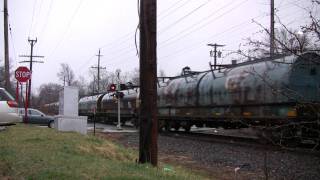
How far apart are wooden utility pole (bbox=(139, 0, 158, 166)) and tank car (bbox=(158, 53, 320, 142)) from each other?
11.7 feet

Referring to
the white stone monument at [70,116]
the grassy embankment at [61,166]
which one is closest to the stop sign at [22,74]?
the white stone monument at [70,116]

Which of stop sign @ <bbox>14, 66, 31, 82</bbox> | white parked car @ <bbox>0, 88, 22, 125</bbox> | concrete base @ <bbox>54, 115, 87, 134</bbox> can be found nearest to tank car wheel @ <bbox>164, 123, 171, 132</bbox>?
concrete base @ <bbox>54, 115, 87, 134</bbox>

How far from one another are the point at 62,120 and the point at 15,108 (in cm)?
550

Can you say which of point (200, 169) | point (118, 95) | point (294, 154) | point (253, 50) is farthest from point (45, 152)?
point (118, 95)

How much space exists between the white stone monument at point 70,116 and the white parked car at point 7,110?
17.6 feet

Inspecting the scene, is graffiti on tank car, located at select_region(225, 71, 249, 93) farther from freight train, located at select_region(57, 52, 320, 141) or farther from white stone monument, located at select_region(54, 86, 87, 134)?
white stone monument, located at select_region(54, 86, 87, 134)

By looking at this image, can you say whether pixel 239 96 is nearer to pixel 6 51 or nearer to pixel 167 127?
pixel 167 127

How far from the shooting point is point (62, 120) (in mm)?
22000

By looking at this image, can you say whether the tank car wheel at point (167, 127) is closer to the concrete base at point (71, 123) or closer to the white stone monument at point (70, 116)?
the white stone monument at point (70, 116)

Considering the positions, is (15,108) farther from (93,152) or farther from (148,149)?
(148,149)

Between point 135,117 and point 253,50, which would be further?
point 135,117

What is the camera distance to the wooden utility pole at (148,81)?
10.6 metres

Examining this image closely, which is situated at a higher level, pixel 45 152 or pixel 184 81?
pixel 184 81

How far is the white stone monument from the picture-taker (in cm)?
2208
